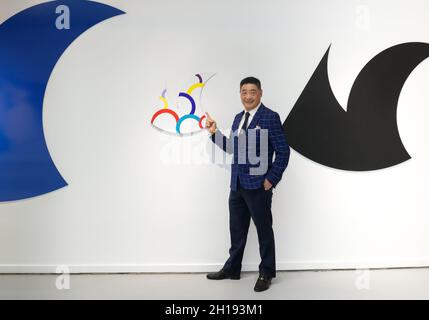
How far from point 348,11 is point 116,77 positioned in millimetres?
2094

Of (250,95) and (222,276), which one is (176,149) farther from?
(222,276)

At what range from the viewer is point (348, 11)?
275 centimetres

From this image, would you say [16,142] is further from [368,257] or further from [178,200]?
[368,257]

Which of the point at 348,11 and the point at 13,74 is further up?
the point at 348,11

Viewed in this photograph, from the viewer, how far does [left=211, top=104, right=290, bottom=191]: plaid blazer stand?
7.79ft

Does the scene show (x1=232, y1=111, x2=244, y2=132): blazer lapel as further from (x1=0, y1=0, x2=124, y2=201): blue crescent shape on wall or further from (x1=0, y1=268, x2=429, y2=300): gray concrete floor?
(x1=0, y1=0, x2=124, y2=201): blue crescent shape on wall

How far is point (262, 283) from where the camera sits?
242cm

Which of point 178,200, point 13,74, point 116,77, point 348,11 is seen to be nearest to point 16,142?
point 13,74

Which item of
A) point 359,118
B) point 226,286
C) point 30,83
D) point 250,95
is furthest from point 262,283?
point 30,83

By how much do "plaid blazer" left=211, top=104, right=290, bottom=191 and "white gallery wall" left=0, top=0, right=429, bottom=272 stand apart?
266mm

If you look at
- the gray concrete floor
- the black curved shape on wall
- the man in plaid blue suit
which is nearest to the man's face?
the man in plaid blue suit

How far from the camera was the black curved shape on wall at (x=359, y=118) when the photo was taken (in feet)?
9.03

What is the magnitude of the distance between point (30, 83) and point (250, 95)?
1889 millimetres

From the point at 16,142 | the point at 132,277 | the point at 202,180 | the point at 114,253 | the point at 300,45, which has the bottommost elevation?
the point at 132,277
